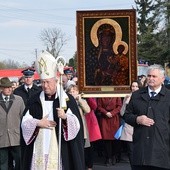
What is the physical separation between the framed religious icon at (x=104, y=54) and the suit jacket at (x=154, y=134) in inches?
125

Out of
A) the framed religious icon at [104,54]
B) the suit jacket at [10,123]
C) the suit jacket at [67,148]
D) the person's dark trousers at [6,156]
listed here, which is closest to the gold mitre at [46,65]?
the suit jacket at [67,148]

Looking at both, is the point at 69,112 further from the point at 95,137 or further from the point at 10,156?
the point at 95,137

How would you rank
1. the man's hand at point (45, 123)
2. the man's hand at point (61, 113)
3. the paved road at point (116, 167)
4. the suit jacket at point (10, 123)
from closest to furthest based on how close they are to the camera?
the man's hand at point (61, 113)
the man's hand at point (45, 123)
the suit jacket at point (10, 123)
the paved road at point (116, 167)

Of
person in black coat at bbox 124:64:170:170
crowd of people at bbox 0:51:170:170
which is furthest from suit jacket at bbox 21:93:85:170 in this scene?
person in black coat at bbox 124:64:170:170

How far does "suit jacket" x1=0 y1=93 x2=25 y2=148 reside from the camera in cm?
872

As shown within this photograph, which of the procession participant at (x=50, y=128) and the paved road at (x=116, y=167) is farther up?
the procession participant at (x=50, y=128)

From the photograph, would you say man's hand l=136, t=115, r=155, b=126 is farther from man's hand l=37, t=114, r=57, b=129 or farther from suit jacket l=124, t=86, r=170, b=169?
man's hand l=37, t=114, r=57, b=129

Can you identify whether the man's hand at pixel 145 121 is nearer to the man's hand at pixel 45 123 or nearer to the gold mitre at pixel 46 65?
the man's hand at pixel 45 123

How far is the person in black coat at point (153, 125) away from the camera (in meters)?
5.91

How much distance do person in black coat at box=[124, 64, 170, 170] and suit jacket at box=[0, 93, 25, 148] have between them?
Answer: 3.21 m

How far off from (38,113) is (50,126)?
0.24 meters

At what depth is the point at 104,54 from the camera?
30.6ft

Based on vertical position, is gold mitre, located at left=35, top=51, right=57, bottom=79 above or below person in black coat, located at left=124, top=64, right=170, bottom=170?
above

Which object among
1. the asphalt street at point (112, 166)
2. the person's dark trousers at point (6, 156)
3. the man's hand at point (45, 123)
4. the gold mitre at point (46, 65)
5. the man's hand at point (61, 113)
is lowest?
the asphalt street at point (112, 166)
